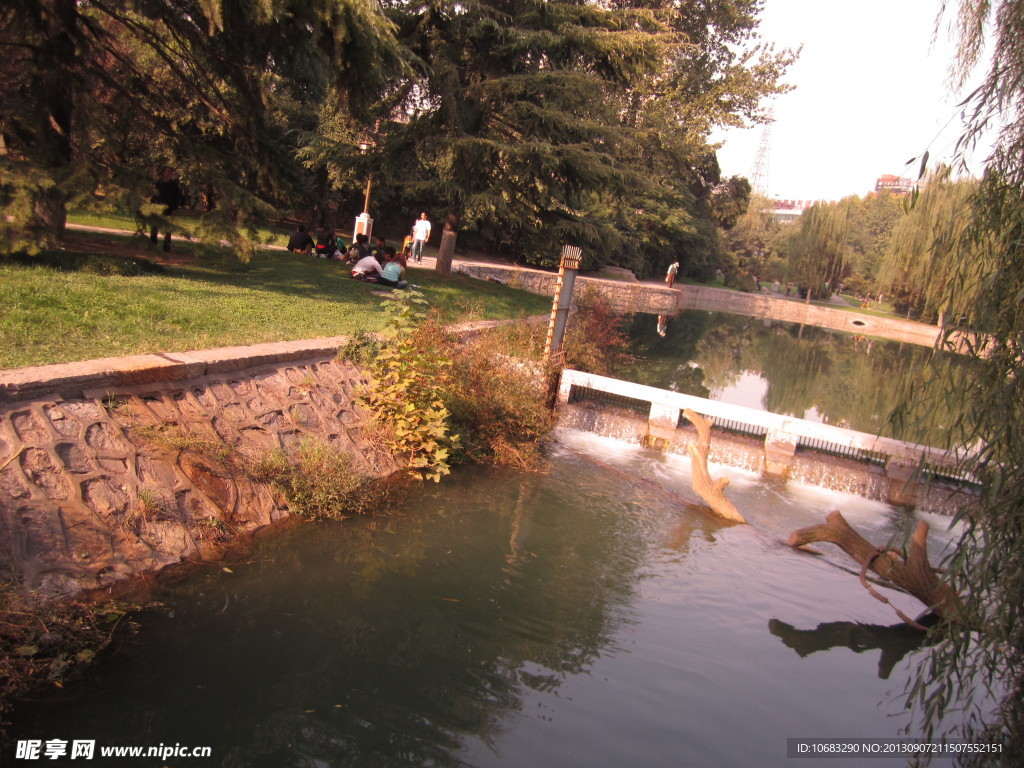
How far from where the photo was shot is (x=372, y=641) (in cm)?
516

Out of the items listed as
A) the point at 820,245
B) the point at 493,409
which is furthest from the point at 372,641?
the point at 820,245

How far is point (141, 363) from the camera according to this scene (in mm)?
6266

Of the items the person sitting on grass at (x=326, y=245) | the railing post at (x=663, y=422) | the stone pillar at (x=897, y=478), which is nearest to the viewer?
the stone pillar at (x=897, y=478)

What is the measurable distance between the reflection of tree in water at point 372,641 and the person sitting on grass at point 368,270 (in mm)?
7936

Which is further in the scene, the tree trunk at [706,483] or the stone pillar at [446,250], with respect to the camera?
the stone pillar at [446,250]

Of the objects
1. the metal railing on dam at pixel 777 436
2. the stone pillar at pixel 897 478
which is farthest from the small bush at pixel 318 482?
the stone pillar at pixel 897 478

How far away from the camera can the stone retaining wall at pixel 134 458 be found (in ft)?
15.8

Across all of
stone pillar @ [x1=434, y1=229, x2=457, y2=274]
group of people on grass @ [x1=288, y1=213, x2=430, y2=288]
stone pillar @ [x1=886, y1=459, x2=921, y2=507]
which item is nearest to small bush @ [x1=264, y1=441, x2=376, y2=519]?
stone pillar @ [x1=886, y1=459, x2=921, y2=507]

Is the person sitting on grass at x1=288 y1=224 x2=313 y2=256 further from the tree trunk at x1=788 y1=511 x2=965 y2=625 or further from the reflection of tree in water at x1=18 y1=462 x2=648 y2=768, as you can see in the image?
the tree trunk at x1=788 y1=511 x2=965 y2=625

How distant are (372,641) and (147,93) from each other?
10.4 meters

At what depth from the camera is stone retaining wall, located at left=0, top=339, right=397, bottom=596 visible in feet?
15.8

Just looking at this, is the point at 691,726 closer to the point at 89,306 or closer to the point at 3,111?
the point at 89,306

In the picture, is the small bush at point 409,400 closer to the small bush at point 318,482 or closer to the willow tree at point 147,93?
the small bush at point 318,482

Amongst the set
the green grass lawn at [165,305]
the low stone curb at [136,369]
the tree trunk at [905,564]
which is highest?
the green grass lawn at [165,305]
